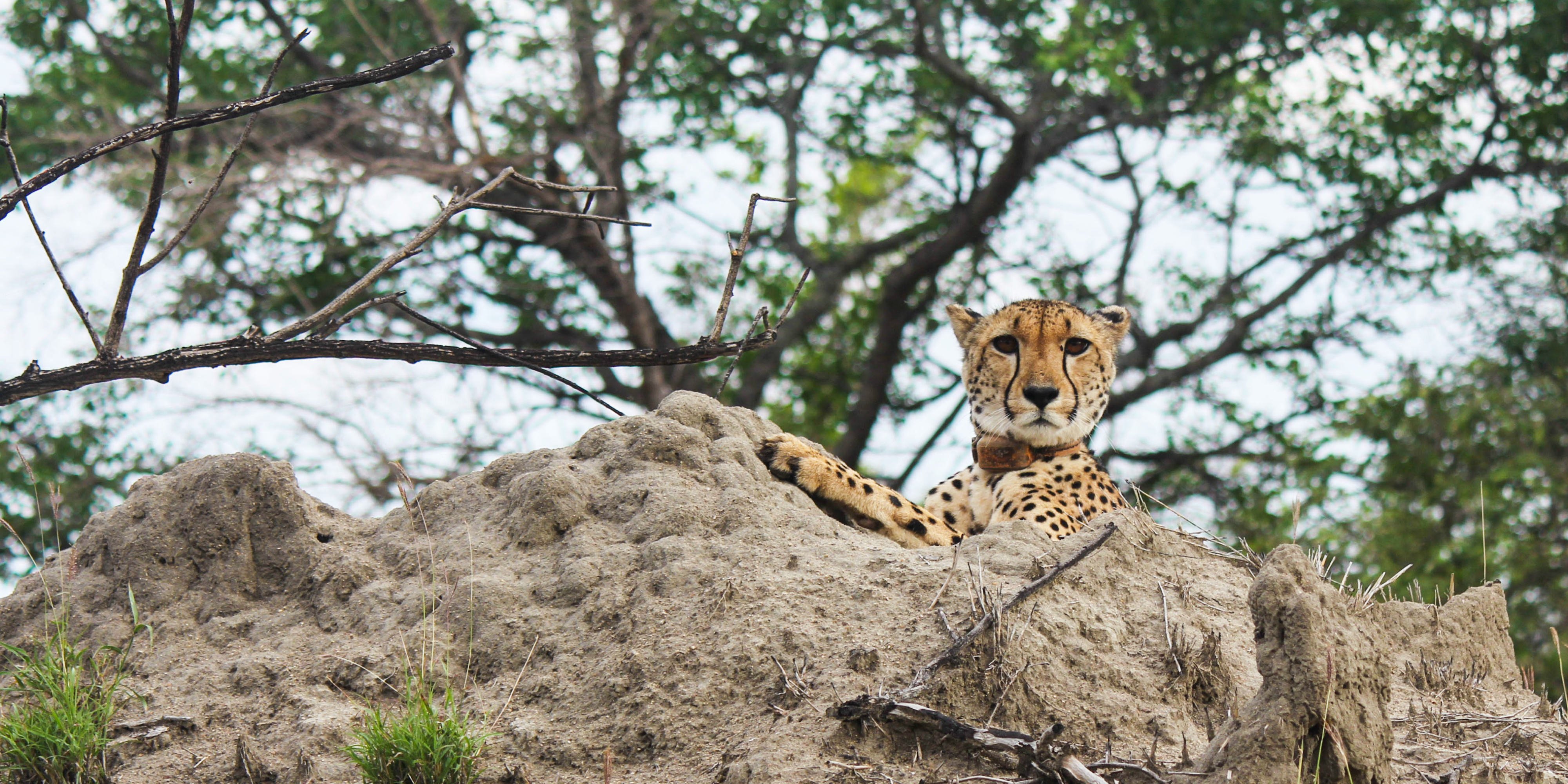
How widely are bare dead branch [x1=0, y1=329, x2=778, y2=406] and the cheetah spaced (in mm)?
1736

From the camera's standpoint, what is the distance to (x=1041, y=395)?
5.42m

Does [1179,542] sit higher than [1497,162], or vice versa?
[1497,162]

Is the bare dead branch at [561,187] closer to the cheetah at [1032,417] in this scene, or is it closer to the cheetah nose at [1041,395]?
the cheetah at [1032,417]

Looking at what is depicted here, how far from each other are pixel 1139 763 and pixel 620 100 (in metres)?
10.7

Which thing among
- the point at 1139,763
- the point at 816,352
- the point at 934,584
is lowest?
the point at 1139,763

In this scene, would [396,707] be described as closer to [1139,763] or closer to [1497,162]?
[1139,763]

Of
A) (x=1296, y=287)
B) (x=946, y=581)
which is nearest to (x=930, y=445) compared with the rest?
(x=1296, y=287)

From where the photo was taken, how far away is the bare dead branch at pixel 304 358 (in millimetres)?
3062

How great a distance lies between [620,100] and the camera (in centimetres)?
1281

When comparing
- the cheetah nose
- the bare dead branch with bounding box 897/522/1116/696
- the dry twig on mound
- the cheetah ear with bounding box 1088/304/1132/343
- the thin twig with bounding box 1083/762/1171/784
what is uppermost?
the cheetah ear with bounding box 1088/304/1132/343

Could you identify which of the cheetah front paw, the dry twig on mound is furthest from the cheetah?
the dry twig on mound

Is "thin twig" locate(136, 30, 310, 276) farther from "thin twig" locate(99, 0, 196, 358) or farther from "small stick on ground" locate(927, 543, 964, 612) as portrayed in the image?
"small stick on ground" locate(927, 543, 964, 612)

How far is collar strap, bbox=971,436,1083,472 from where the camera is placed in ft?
18.1

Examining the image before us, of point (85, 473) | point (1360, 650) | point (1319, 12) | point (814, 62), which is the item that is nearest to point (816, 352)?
point (814, 62)
